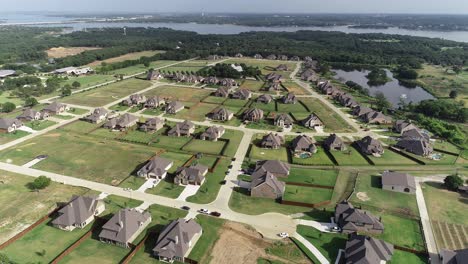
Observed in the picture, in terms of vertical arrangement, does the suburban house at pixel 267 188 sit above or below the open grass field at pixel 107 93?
below

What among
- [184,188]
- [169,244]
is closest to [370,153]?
[184,188]

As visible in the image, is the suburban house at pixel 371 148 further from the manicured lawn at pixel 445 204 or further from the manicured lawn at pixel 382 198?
the manicured lawn at pixel 445 204

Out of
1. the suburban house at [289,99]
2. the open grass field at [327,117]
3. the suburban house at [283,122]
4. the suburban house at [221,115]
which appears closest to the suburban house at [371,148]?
the open grass field at [327,117]

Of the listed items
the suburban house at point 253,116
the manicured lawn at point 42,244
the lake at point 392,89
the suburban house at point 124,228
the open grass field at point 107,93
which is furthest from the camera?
the lake at point 392,89

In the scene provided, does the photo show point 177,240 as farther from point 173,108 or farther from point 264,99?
point 264,99

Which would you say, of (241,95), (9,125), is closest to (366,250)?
(241,95)

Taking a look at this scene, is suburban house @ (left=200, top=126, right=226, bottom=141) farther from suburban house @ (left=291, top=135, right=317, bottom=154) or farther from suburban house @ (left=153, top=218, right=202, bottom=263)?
suburban house @ (left=153, top=218, right=202, bottom=263)
